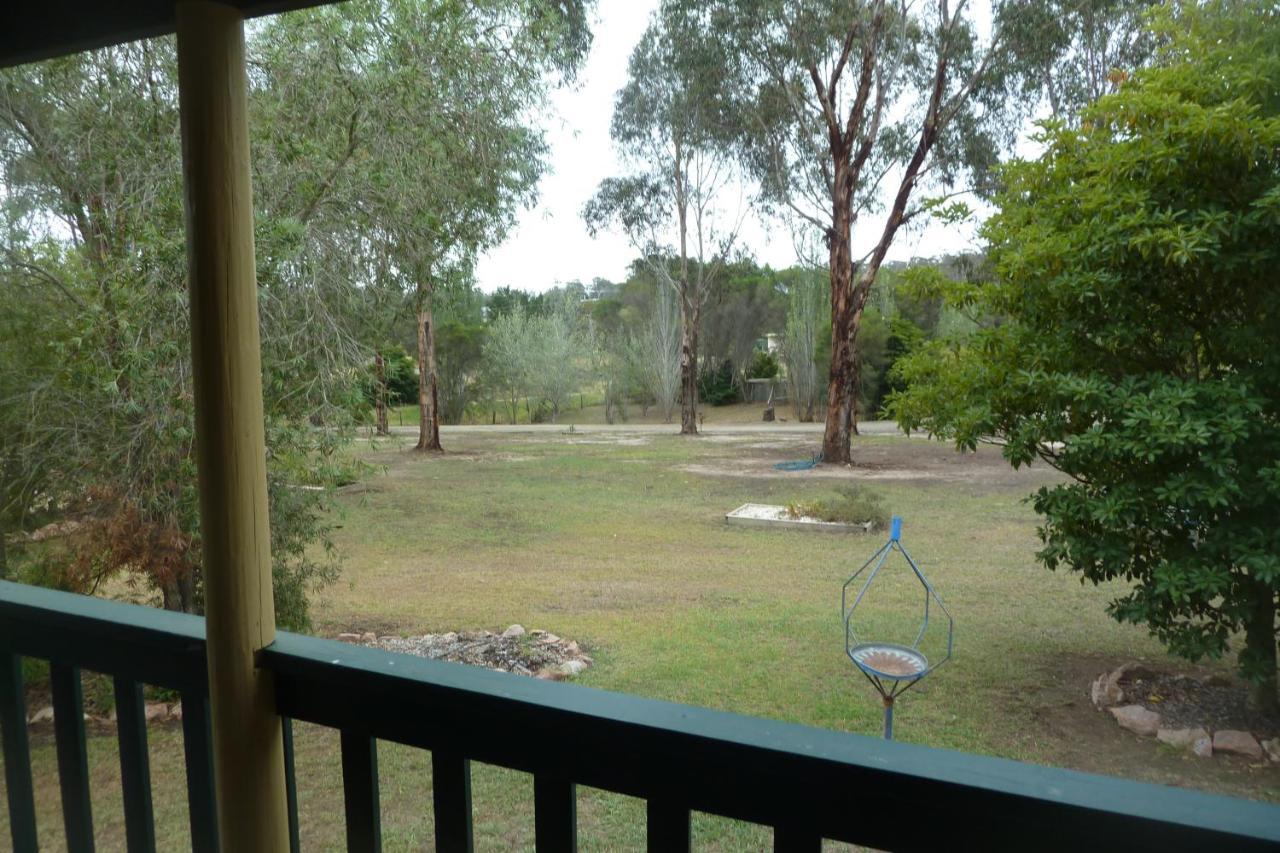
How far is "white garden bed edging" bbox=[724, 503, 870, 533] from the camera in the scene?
8.16 ft

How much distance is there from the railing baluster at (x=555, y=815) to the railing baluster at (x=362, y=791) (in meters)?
0.22

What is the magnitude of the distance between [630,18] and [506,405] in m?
1.42

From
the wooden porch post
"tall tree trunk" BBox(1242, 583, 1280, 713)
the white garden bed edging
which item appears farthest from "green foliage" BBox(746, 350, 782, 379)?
the wooden porch post

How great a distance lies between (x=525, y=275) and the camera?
117 inches

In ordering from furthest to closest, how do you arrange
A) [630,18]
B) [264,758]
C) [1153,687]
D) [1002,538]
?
1. [630,18]
2. [1002,538]
3. [1153,687]
4. [264,758]

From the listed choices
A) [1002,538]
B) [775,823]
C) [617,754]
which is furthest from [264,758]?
[1002,538]

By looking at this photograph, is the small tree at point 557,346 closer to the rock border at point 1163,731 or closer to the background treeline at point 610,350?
the background treeline at point 610,350

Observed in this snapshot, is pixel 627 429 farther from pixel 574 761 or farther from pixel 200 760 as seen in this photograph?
pixel 574 761

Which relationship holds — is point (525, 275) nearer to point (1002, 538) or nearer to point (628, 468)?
point (628, 468)

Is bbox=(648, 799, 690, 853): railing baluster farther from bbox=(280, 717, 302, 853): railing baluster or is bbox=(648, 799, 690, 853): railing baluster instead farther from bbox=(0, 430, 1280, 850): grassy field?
bbox=(0, 430, 1280, 850): grassy field

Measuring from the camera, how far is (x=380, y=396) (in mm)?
2994

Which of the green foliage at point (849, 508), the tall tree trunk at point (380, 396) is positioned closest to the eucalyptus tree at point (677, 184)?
the green foliage at point (849, 508)

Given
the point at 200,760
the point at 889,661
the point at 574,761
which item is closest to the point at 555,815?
the point at 574,761

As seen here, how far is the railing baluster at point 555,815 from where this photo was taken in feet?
2.43
